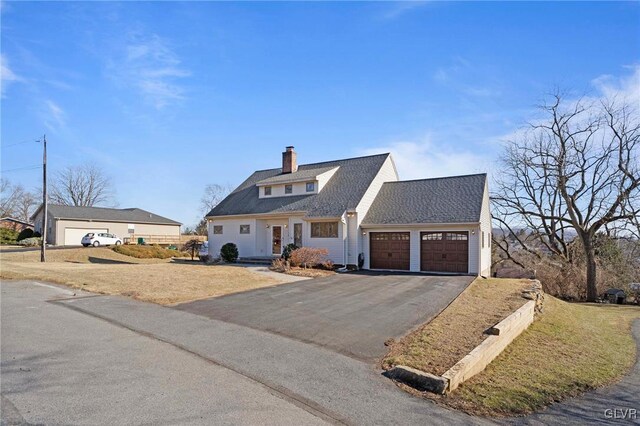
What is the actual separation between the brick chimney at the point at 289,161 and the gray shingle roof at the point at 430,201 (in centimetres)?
734

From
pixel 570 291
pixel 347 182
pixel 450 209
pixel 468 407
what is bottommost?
pixel 570 291

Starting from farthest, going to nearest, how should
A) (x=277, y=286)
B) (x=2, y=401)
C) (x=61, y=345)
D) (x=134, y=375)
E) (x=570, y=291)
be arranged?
(x=570, y=291), (x=277, y=286), (x=61, y=345), (x=134, y=375), (x=2, y=401)

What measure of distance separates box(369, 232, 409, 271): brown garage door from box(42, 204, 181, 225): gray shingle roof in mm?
33756

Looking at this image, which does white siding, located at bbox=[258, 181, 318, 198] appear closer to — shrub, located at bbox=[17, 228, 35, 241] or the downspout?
the downspout

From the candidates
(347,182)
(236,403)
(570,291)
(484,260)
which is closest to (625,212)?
(570,291)

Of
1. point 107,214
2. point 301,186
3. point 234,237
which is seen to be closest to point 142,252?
point 234,237

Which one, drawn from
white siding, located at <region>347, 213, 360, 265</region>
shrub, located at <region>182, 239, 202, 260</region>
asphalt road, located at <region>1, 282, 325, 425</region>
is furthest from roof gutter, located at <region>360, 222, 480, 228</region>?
asphalt road, located at <region>1, 282, 325, 425</region>

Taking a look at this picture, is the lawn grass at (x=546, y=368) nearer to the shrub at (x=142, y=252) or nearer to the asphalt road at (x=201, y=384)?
the asphalt road at (x=201, y=384)

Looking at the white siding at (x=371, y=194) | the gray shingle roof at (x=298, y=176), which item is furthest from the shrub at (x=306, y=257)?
the gray shingle roof at (x=298, y=176)

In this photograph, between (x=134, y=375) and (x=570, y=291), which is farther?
(x=570, y=291)

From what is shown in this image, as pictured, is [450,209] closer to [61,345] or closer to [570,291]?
[570,291]

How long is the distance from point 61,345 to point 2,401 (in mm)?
2364

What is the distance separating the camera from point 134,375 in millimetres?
5227

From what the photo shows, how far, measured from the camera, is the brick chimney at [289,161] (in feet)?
91.4
